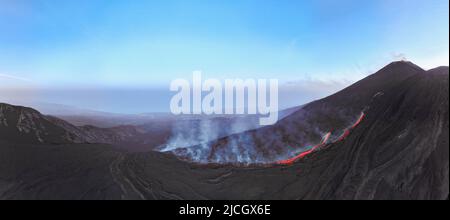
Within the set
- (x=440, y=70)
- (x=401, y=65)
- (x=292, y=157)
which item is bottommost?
(x=292, y=157)

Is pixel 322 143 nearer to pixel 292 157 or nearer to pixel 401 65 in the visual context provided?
pixel 292 157

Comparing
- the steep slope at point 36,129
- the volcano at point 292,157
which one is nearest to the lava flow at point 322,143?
the volcano at point 292,157

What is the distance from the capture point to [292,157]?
4.79 metres

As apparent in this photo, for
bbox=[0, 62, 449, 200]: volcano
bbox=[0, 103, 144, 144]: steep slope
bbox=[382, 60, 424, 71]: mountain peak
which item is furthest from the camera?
bbox=[382, 60, 424, 71]: mountain peak

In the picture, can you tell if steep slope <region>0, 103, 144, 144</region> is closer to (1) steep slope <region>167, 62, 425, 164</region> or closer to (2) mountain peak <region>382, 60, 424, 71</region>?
(1) steep slope <region>167, 62, 425, 164</region>

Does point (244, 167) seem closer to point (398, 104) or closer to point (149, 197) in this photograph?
point (149, 197)

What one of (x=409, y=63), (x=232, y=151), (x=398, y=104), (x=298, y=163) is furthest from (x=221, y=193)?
(x=409, y=63)

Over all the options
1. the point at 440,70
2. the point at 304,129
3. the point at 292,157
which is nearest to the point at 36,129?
the point at 292,157

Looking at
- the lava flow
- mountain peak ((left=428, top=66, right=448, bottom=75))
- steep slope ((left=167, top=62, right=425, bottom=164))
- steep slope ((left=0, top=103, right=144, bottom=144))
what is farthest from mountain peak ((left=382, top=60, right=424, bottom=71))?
steep slope ((left=0, top=103, right=144, bottom=144))

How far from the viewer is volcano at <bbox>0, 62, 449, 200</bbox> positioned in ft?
12.3

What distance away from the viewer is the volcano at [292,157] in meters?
3.76

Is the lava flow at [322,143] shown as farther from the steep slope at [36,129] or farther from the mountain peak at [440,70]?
the steep slope at [36,129]

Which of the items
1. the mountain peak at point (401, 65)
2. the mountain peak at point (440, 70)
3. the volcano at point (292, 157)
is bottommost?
the volcano at point (292, 157)

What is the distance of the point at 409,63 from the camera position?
5.79 m
